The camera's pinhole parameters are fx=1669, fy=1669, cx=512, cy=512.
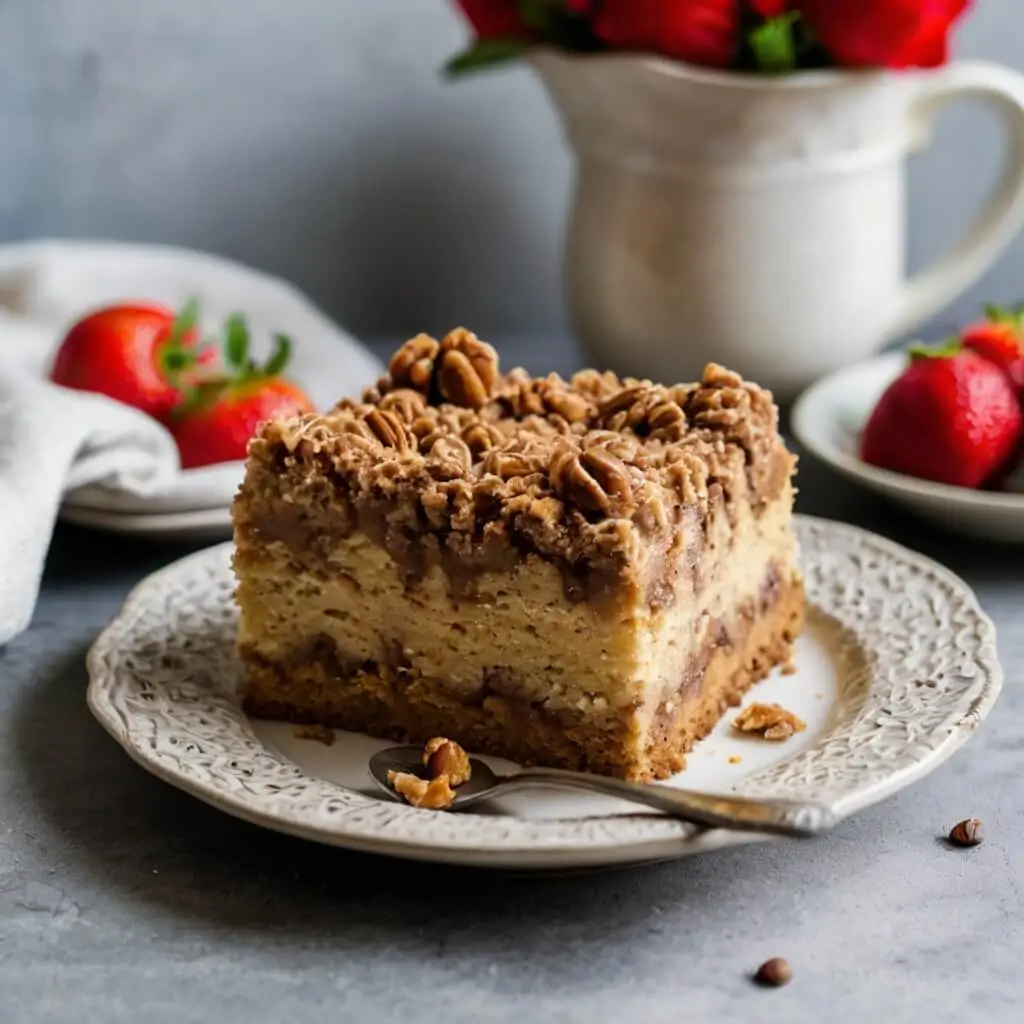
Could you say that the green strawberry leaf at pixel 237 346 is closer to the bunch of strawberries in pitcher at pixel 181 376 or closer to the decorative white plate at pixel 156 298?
the bunch of strawberries in pitcher at pixel 181 376

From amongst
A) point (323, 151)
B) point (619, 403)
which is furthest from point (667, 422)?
point (323, 151)

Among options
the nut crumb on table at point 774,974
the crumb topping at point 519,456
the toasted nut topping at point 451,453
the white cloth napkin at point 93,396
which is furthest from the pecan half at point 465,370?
the nut crumb on table at point 774,974

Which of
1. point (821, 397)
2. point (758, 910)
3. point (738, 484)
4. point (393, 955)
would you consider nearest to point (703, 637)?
point (738, 484)

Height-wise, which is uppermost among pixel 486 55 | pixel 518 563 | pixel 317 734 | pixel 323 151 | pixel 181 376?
pixel 486 55

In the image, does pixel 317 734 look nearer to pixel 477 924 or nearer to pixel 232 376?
pixel 477 924

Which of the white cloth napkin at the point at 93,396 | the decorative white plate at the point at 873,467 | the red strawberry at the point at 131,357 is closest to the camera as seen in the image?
the white cloth napkin at the point at 93,396

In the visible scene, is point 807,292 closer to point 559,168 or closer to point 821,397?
point 821,397
